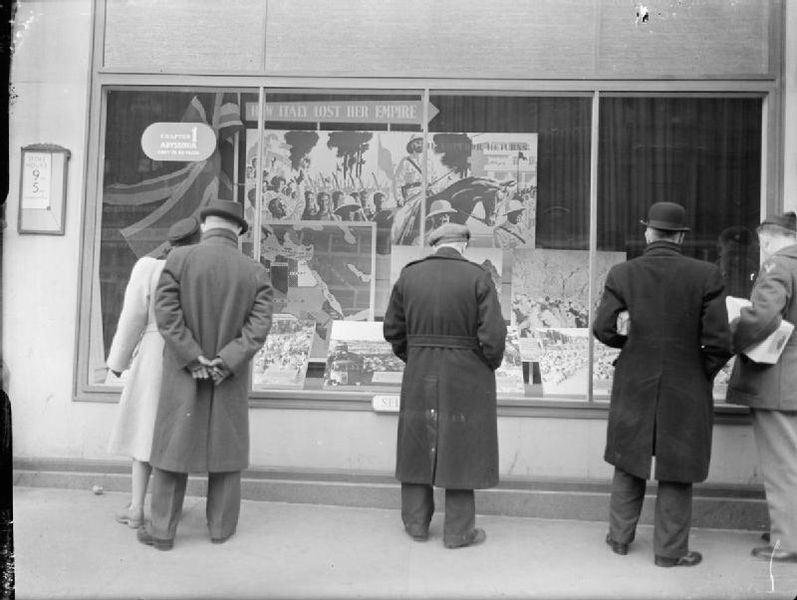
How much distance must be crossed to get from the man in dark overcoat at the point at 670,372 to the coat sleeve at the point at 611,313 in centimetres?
1

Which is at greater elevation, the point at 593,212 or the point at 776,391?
the point at 593,212

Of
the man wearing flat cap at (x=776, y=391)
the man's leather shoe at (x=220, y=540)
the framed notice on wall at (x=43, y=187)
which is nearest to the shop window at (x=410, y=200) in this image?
the framed notice on wall at (x=43, y=187)

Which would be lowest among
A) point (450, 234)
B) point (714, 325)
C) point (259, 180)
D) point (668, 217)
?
point (714, 325)

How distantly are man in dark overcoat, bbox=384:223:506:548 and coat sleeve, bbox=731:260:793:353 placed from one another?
4.72 feet

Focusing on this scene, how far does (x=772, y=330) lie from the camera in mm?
4750

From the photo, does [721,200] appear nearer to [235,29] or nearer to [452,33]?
[452,33]

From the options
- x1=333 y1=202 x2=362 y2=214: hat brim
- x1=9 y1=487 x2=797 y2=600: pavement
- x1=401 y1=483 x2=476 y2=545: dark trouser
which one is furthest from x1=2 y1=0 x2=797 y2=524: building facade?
x1=401 y1=483 x2=476 y2=545: dark trouser

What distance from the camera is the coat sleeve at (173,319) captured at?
4652 mm

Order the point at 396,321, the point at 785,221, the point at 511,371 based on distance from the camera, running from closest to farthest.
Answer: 1. the point at 785,221
2. the point at 396,321
3. the point at 511,371

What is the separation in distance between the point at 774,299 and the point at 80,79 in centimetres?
527

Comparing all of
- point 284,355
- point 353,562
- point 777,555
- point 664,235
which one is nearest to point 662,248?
point 664,235

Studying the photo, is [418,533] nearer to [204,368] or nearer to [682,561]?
[682,561]

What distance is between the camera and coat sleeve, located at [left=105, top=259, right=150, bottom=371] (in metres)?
5.02

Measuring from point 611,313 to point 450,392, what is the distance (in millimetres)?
1106
